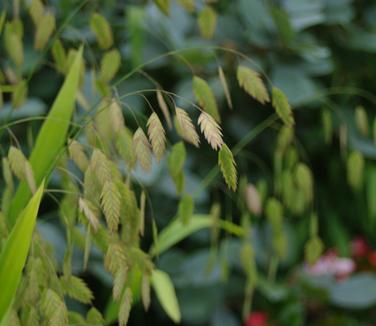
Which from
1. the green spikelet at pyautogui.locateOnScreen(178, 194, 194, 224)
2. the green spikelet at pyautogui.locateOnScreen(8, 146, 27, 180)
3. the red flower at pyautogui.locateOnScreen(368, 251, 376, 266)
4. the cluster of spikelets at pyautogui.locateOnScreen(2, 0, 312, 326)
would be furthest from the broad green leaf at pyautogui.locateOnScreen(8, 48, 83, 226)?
the red flower at pyautogui.locateOnScreen(368, 251, 376, 266)

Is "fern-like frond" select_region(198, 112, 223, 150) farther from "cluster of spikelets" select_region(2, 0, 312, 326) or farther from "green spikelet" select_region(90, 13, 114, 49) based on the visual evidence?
"green spikelet" select_region(90, 13, 114, 49)

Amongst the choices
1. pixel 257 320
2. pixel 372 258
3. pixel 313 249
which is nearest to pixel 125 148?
pixel 313 249

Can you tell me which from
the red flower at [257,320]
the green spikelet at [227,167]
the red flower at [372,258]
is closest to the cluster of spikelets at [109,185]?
the green spikelet at [227,167]

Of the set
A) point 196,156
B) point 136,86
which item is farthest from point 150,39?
point 196,156

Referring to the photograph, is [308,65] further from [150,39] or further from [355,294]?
[355,294]

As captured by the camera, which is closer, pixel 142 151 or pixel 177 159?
pixel 142 151

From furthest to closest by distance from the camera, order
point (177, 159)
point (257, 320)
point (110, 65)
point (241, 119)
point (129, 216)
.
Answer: point (241, 119) < point (257, 320) < point (110, 65) < point (177, 159) < point (129, 216)

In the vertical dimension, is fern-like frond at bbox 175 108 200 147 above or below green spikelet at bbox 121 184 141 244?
above

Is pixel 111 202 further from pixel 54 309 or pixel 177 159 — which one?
pixel 177 159

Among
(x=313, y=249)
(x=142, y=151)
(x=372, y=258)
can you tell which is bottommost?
(x=372, y=258)
